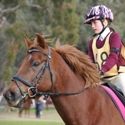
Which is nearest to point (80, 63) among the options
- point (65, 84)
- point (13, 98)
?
point (65, 84)

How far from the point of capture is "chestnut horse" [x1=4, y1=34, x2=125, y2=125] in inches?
284

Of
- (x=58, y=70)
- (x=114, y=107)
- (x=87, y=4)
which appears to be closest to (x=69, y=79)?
(x=58, y=70)

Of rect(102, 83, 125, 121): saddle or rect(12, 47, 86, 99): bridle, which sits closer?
rect(12, 47, 86, 99): bridle

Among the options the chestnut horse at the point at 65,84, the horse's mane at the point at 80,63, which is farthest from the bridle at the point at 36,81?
the horse's mane at the point at 80,63

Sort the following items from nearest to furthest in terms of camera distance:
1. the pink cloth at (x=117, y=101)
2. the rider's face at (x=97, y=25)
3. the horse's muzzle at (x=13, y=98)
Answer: the horse's muzzle at (x=13, y=98), the pink cloth at (x=117, y=101), the rider's face at (x=97, y=25)

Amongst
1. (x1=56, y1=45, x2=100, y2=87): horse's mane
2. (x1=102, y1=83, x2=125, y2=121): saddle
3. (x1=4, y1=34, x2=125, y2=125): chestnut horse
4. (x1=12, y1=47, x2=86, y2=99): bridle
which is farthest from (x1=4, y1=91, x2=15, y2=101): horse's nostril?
(x1=102, y1=83, x2=125, y2=121): saddle

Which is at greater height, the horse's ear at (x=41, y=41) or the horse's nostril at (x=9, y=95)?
the horse's ear at (x=41, y=41)

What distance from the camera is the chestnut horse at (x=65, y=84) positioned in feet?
23.7

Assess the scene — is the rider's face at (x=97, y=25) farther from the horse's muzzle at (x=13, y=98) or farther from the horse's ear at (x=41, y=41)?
the horse's muzzle at (x=13, y=98)

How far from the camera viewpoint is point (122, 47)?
8273 millimetres

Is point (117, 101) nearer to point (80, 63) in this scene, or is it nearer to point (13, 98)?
point (80, 63)

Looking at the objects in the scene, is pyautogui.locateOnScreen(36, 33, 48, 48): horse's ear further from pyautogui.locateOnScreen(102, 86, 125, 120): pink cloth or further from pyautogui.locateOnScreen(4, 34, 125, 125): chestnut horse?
pyautogui.locateOnScreen(102, 86, 125, 120): pink cloth

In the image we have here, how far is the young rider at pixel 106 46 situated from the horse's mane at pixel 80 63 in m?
0.31

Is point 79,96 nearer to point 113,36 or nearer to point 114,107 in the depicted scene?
point 114,107
